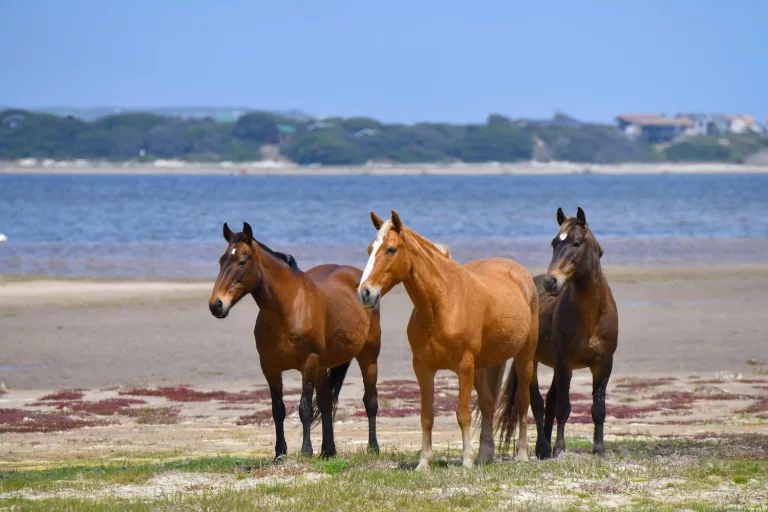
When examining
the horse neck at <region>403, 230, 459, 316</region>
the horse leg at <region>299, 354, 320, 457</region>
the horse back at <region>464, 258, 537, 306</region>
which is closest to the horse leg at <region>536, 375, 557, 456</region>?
the horse back at <region>464, 258, 537, 306</region>

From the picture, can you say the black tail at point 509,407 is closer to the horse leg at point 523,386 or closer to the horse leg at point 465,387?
the horse leg at point 523,386

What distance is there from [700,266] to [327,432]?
33.6m

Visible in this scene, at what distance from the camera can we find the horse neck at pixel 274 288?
38.5 ft

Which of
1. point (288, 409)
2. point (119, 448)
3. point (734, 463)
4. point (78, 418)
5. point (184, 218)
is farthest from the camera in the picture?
point (184, 218)

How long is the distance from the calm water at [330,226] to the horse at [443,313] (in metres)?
30.0

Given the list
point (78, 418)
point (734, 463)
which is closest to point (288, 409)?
point (78, 418)

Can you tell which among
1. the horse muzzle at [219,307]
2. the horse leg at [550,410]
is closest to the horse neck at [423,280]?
→ the horse muzzle at [219,307]

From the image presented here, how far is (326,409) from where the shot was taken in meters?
12.7

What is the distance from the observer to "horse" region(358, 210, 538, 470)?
35.0 feet

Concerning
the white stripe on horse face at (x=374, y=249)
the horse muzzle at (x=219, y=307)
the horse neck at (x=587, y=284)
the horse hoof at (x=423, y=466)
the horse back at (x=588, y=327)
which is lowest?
the horse hoof at (x=423, y=466)

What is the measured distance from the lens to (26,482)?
34.6ft

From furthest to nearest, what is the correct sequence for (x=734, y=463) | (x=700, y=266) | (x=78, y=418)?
1. (x=700, y=266)
2. (x=78, y=418)
3. (x=734, y=463)

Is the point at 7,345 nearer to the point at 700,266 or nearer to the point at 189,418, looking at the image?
the point at 189,418

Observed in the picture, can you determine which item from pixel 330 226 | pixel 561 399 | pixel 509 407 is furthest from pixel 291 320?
pixel 330 226
